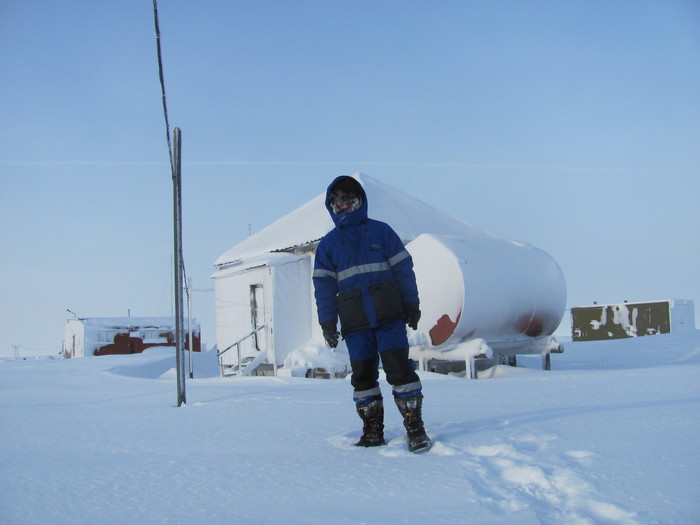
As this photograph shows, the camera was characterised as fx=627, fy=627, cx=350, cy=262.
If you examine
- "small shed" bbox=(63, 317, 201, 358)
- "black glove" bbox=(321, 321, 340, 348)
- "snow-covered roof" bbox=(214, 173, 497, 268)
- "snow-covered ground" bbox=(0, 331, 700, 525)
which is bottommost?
"small shed" bbox=(63, 317, 201, 358)

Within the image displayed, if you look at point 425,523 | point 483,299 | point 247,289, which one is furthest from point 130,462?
point 247,289

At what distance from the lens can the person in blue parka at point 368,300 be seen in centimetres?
348

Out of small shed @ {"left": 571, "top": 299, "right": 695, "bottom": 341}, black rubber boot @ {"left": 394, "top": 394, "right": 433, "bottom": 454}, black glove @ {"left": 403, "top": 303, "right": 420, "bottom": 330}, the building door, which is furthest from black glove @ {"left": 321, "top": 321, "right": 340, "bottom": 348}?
small shed @ {"left": 571, "top": 299, "right": 695, "bottom": 341}

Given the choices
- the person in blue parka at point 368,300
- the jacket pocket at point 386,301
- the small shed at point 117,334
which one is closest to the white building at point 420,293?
the person in blue parka at point 368,300

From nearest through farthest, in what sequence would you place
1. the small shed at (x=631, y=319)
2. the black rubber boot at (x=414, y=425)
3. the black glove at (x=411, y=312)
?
the black rubber boot at (x=414, y=425) < the black glove at (x=411, y=312) < the small shed at (x=631, y=319)

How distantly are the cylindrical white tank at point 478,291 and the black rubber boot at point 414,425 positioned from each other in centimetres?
706

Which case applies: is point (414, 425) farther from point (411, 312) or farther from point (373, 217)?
point (373, 217)

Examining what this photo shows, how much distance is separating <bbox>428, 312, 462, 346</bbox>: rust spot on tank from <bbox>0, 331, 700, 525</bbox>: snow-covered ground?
477 cm

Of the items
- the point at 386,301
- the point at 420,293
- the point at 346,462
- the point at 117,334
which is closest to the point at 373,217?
the point at 420,293

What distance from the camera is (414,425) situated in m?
3.25

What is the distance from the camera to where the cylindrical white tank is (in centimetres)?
1041

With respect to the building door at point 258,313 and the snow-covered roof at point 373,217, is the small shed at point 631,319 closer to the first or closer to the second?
the snow-covered roof at point 373,217

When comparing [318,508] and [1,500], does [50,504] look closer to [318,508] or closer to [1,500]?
[1,500]

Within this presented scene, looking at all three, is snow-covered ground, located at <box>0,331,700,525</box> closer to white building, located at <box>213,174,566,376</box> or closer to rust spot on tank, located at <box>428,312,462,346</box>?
rust spot on tank, located at <box>428,312,462,346</box>
